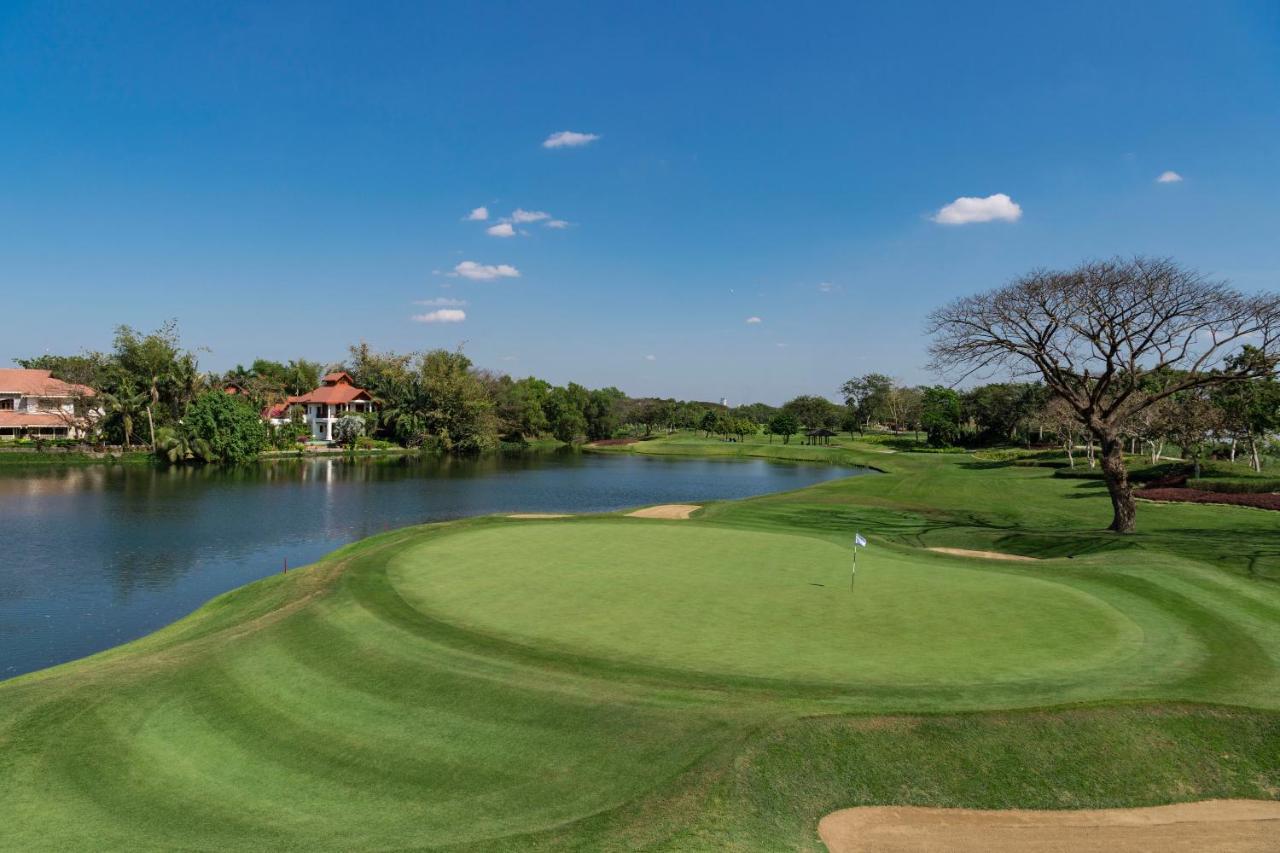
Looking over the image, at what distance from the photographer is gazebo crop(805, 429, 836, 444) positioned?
128137mm

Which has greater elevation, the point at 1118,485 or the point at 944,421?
the point at 944,421

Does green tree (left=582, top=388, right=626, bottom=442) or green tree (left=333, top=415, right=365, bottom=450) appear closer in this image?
green tree (left=333, top=415, right=365, bottom=450)

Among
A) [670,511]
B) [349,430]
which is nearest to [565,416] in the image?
[349,430]

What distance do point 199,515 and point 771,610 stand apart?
37.3 meters

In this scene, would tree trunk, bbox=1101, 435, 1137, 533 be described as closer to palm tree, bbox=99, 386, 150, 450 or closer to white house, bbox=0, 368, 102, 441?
palm tree, bbox=99, 386, 150, 450

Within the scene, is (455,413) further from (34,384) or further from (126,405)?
(34,384)

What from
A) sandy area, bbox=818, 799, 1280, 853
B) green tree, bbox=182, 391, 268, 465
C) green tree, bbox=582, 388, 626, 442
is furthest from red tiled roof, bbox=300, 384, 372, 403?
sandy area, bbox=818, 799, 1280, 853

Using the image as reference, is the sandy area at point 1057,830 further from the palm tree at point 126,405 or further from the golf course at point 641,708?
the palm tree at point 126,405

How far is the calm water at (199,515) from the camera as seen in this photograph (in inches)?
848

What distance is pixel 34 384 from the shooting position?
9300cm

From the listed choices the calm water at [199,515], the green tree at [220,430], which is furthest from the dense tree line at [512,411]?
the calm water at [199,515]

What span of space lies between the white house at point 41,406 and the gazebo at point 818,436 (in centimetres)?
10768

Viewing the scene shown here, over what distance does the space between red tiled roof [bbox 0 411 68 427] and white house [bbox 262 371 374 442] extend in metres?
24.1

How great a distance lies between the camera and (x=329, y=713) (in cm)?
1091
